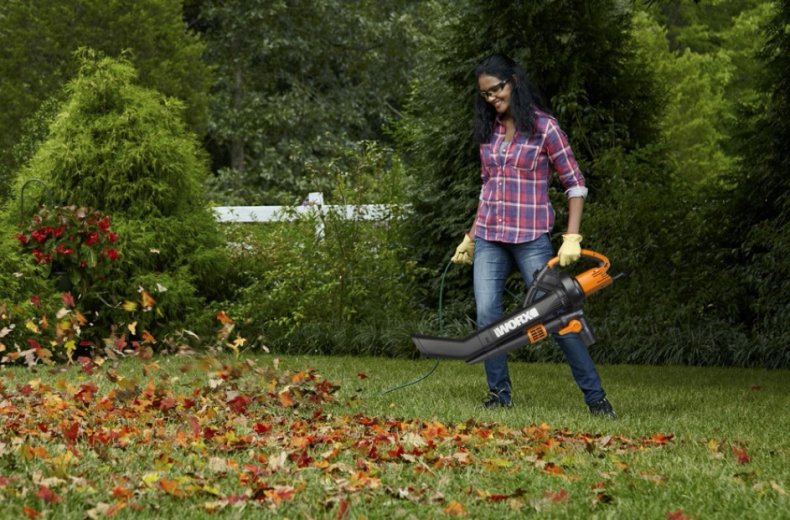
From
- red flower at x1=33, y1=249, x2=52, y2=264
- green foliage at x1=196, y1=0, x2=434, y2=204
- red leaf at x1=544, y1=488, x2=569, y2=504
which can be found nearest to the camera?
red leaf at x1=544, y1=488, x2=569, y2=504

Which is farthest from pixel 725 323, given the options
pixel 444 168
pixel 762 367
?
pixel 444 168

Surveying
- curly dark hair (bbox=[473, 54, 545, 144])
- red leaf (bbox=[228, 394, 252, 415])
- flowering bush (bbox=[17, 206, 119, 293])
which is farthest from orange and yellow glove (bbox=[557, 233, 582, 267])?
flowering bush (bbox=[17, 206, 119, 293])

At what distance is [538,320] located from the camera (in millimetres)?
6008

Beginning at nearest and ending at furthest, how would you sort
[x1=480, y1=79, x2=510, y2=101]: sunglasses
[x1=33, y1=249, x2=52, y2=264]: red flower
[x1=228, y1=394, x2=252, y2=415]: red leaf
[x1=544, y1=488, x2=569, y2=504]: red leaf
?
[x1=544, y1=488, x2=569, y2=504]: red leaf, [x1=228, y1=394, x2=252, y2=415]: red leaf, [x1=480, y1=79, x2=510, y2=101]: sunglasses, [x1=33, y1=249, x2=52, y2=264]: red flower

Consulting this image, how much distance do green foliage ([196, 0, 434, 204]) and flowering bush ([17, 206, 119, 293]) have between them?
14.6m

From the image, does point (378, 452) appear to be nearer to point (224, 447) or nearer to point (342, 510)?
point (224, 447)

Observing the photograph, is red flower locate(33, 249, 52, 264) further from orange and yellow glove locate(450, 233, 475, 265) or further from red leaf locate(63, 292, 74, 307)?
orange and yellow glove locate(450, 233, 475, 265)

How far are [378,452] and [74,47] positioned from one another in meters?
19.0

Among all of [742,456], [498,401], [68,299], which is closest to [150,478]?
[742,456]

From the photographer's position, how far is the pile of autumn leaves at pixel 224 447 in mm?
A: 4090

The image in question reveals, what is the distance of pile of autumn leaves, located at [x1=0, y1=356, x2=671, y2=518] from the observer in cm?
409

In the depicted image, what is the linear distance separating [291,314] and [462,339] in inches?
214

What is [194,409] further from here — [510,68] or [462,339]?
[510,68]

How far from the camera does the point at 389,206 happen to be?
39.7ft
